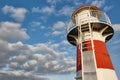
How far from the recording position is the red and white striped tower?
1927 cm

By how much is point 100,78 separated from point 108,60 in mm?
2876

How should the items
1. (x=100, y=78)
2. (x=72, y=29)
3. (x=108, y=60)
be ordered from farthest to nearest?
(x=72, y=29) → (x=108, y=60) → (x=100, y=78)

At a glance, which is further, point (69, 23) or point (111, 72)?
point (69, 23)

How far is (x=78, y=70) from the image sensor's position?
21.1 meters

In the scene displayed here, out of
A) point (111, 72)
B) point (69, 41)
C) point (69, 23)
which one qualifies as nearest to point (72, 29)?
point (69, 23)

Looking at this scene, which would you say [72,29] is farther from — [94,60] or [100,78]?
[100,78]

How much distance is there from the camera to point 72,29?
22719mm

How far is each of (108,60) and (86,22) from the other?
4.87m

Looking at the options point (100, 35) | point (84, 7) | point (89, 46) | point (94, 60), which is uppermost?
point (84, 7)

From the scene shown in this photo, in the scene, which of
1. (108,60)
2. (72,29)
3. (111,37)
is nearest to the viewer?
(108,60)

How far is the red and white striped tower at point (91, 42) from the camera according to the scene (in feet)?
63.2

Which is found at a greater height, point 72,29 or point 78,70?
point 72,29

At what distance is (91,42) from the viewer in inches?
821

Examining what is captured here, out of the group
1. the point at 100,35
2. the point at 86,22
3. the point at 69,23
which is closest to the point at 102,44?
the point at 100,35
